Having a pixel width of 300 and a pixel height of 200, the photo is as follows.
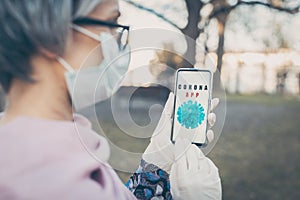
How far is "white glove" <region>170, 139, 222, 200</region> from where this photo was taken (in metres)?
1.20

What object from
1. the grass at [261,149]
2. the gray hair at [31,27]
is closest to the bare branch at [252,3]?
the grass at [261,149]

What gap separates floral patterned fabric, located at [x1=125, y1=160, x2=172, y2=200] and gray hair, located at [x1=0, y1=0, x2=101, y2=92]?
A: 386 millimetres

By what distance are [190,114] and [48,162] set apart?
0.38 m

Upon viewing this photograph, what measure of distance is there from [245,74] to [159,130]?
→ 0.47 m

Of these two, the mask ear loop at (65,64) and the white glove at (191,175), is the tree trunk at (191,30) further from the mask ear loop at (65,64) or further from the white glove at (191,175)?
the mask ear loop at (65,64)

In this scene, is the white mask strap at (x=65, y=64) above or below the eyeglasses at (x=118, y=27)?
below

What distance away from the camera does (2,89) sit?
1110 millimetres

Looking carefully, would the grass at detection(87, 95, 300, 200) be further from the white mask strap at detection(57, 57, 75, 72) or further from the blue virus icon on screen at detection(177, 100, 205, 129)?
the white mask strap at detection(57, 57, 75, 72)

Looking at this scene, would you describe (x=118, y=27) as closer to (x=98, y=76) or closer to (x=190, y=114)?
(x=98, y=76)

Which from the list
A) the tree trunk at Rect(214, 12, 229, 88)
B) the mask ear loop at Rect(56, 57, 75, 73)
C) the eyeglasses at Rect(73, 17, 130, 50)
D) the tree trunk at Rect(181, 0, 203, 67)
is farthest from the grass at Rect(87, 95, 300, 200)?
the mask ear loop at Rect(56, 57, 75, 73)

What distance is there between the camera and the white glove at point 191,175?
120 cm

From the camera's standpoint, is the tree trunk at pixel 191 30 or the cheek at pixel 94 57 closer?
the cheek at pixel 94 57

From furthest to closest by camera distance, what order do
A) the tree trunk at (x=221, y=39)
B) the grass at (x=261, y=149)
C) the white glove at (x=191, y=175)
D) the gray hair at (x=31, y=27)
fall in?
the grass at (x=261, y=149)
the tree trunk at (x=221, y=39)
the white glove at (x=191, y=175)
the gray hair at (x=31, y=27)

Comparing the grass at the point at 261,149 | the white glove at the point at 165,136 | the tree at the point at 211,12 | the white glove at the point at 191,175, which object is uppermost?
the tree at the point at 211,12
